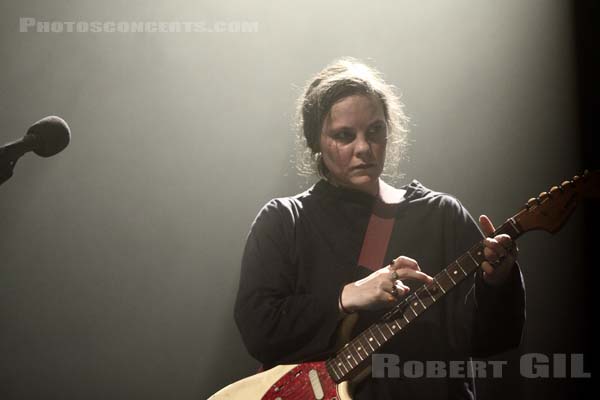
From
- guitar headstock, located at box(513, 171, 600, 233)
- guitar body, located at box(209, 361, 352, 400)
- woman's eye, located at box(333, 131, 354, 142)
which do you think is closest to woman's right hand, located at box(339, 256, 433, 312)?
guitar body, located at box(209, 361, 352, 400)

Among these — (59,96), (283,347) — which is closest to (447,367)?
(283,347)

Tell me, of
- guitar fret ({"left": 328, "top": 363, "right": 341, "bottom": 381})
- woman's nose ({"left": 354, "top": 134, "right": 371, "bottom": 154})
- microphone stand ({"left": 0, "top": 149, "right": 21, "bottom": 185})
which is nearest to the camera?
microphone stand ({"left": 0, "top": 149, "right": 21, "bottom": 185})

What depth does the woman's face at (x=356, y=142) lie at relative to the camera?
1.92 m

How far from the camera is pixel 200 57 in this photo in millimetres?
2111

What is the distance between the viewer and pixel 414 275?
1722mm

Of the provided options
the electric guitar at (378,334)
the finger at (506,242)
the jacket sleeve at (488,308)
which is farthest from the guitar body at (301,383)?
the finger at (506,242)

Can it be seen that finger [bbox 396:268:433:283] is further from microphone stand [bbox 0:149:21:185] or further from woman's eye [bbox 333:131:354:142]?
microphone stand [bbox 0:149:21:185]

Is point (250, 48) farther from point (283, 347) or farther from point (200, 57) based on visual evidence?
point (283, 347)

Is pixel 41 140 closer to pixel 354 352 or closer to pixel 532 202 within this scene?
pixel 354 352

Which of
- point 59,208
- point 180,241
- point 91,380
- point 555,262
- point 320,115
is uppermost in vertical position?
point 320,115

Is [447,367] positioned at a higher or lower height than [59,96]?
lower

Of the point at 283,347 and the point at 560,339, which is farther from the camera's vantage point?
the point at 560,339

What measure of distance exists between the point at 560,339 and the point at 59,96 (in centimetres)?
180

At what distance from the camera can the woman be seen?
1.78 metres
